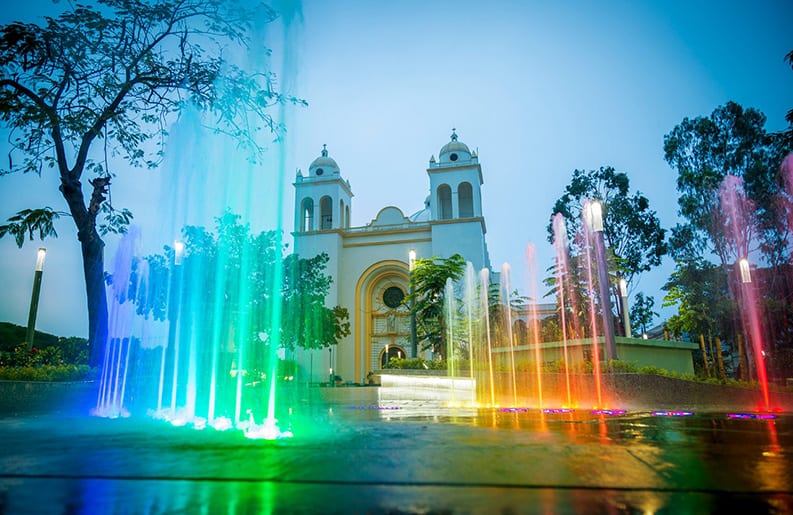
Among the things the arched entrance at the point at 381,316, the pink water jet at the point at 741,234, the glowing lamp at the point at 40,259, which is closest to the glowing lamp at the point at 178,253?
the glowing lamp at the point at 40,259

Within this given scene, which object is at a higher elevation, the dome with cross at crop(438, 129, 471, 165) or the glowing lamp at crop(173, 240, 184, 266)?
the dome with cross at crop(438, 129, 471, 165)

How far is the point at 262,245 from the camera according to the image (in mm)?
18812

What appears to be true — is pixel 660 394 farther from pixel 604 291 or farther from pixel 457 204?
pixel 457 204

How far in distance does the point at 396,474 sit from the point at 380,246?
1253 inches

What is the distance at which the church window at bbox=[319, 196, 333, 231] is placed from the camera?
3718cm

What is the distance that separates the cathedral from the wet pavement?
1084 inches

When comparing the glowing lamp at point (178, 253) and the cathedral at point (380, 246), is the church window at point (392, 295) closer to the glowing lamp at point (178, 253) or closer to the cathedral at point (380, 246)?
the cathedral at point (380, 246)

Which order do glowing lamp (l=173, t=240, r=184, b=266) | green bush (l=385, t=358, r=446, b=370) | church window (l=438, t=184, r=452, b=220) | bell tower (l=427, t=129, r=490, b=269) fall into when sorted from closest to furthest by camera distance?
glowing lamp (l=173, t=240, r=184, b=266) → green bush (l=385, t=358, r=446, b=370) → bell tower (l=427, t=129, r=490, b=269) → church window (l=438, t=184, r=452, b=220)

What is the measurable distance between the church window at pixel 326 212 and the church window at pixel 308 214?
778mm

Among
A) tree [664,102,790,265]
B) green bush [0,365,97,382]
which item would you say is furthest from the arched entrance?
green bush [0,365,97,382]

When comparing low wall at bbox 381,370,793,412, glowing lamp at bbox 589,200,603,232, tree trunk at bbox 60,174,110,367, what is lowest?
low wall at bbox 381,370,793,412

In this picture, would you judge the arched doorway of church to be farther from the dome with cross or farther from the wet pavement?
the wet pavement

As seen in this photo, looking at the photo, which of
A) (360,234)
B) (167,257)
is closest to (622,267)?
(360,234)

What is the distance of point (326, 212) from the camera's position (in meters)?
37.7
